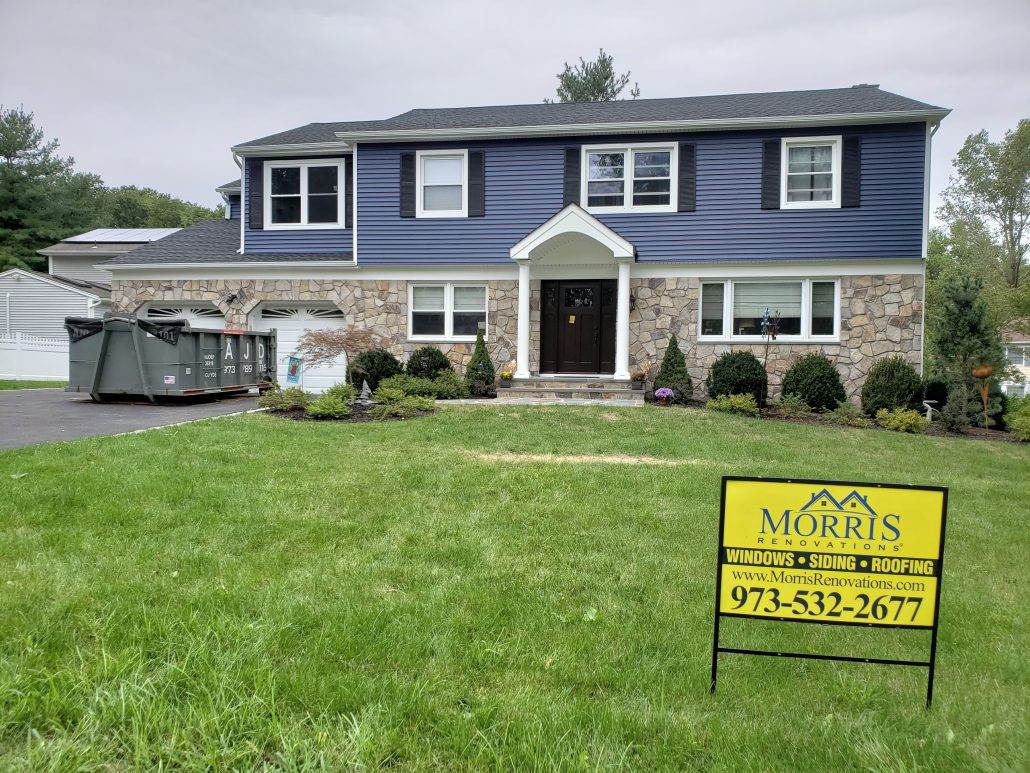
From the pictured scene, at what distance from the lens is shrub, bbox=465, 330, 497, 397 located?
46.0 feet

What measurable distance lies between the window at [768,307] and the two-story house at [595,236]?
0.04 meters

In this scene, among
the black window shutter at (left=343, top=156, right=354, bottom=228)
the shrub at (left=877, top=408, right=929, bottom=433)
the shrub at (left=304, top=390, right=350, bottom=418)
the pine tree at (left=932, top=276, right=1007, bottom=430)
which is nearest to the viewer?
the shrub at (left=304, top=390, right=350, bottom=418)

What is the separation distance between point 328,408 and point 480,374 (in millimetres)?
4239

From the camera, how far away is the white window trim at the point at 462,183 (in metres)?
15.4

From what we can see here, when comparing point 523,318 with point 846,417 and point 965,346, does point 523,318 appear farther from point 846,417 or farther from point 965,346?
point 965,346

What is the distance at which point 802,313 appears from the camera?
14.4m

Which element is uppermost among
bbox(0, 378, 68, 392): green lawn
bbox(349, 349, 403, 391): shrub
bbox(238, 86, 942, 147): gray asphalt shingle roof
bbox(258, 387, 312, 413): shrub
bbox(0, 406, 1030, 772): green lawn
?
bbox(238, 86, 942, 147): gray asphalt shingle roof

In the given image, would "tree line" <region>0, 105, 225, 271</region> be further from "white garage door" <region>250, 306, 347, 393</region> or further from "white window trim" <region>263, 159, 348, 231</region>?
"white garage door" <region>250, 306, 347, 393</region>

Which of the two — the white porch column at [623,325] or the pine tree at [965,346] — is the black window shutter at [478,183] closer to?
the white porch column at [623,325]

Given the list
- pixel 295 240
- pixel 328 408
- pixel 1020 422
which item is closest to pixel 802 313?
pixel 1020 422

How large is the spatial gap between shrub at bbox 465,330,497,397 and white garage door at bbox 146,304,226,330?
6803 mm

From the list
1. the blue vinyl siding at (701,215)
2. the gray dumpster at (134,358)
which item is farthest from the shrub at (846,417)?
the gray dumpster at (134,358)

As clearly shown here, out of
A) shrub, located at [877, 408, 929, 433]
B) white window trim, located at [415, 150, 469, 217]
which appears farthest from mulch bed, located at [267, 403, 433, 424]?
Answer: shrub, located at [877, 408, 929, 433]

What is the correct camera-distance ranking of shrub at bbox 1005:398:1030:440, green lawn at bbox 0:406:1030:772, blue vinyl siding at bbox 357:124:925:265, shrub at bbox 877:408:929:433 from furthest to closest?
blue vinyl siding at bbox 357:124:925:265 → shrub at bbox 877:408:929:433 → shrub at bbox 1005:398:1030:440 → green lawn at bbox 0:406:1030:772
